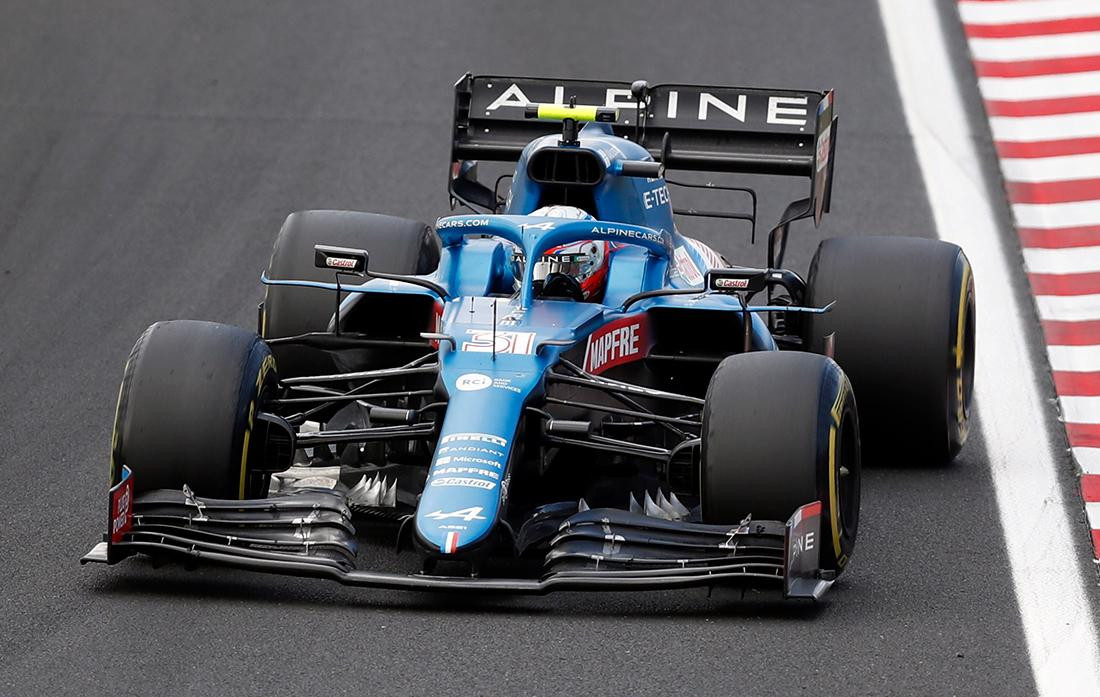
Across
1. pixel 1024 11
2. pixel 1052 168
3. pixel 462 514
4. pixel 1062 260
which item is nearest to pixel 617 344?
pixel 462 514

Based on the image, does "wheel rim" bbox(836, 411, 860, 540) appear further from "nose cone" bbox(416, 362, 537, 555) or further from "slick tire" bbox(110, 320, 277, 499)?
"slick tire" bbox(110, 320, 277, 499)

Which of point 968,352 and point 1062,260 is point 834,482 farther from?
point 1062,260

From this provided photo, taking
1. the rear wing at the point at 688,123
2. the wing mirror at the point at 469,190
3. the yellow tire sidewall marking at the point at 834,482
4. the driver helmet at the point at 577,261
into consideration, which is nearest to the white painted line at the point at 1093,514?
the yellow tire sidewall marking at the point at 834,482

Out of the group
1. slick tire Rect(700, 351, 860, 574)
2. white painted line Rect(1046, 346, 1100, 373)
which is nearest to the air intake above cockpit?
slick tire Rect(700, 351, 860, 574)

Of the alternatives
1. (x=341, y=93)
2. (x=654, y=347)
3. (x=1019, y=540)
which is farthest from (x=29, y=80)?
(x=1019, y=540)

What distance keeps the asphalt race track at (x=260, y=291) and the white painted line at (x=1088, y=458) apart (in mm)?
512

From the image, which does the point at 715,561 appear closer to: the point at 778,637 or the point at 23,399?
the point at 778,637

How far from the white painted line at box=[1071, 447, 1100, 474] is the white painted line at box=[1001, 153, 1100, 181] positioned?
15.8 ft

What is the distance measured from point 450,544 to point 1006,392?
4796 mm

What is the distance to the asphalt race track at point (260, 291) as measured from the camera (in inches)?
297

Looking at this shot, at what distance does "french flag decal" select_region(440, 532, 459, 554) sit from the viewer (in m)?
7.81

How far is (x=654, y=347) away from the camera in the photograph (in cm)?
961

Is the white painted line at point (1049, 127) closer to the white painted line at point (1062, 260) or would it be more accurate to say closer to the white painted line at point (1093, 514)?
the white painted line at point (1062, 260)

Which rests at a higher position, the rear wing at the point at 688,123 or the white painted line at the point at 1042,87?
the white painted line at the point at 1042,87
